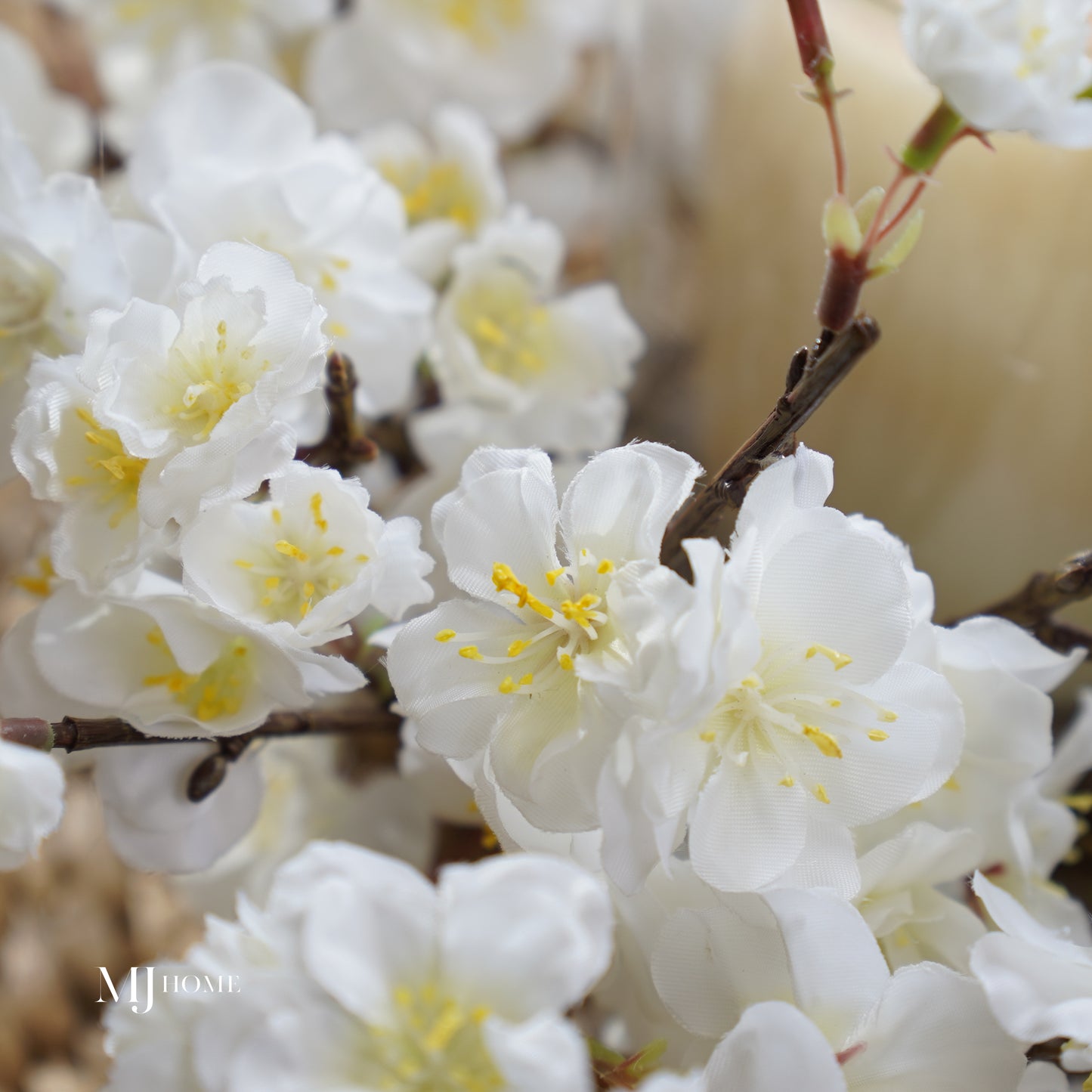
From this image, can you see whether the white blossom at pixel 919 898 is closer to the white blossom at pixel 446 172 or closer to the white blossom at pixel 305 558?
the white blossom at pixel 305 558

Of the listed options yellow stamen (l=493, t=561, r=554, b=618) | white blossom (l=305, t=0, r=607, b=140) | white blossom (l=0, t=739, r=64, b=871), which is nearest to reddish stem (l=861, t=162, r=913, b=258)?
yellow stamen (l=493, t=561, r=554, b=618)

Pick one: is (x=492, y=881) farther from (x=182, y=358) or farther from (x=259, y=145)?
(x=259, y=145)

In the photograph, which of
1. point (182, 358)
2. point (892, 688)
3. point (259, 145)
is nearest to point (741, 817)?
point (892, 688)

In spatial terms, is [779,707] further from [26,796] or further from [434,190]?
[434,190]

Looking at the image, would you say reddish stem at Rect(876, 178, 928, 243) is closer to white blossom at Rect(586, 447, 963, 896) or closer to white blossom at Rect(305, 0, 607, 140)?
white blossom at Rect(586, 447, 963, 896)

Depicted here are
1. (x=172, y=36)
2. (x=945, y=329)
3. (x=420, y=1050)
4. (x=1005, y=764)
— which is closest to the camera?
(x=420, y=1050)

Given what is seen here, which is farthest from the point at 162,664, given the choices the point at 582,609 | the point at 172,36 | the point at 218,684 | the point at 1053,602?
the point at 172,36
